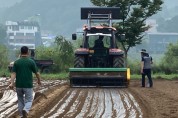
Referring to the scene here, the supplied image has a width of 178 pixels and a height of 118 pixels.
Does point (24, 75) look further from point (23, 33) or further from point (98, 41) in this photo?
point (23, 33)

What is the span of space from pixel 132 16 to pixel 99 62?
14.4 meters

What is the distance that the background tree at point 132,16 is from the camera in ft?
119

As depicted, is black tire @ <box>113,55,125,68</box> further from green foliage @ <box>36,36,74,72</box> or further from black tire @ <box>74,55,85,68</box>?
green foliage @ <box>36,36,74,72</box>

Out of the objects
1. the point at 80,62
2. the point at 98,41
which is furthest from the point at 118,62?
the point at 80,62

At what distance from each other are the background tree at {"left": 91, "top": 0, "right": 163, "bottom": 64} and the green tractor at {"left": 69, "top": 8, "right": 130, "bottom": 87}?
12.2 metres

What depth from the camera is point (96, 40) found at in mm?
22891

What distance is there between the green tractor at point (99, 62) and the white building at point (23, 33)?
128 m

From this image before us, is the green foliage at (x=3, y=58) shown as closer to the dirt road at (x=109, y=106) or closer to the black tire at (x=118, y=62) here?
the black tire at (x=118, y=62)

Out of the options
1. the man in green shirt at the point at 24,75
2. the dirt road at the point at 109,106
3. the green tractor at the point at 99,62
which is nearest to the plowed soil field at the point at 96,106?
the dirt road at the point at 109,106

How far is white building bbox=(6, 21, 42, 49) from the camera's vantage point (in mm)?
153000

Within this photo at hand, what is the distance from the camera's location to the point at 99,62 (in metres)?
22.8

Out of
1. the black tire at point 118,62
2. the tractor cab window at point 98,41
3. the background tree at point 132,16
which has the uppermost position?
Answer: the background tree at point 132,16

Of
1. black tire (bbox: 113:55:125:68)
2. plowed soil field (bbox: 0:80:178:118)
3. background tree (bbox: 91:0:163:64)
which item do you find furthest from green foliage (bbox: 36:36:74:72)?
plowed soil field (bbox: 0:80:178:118)

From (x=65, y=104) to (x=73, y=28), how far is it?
6844 inches
